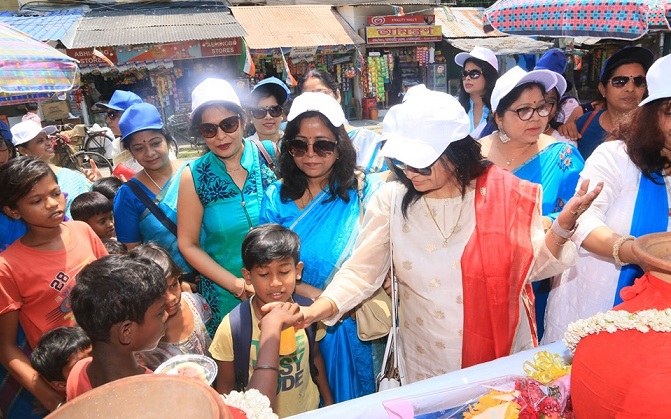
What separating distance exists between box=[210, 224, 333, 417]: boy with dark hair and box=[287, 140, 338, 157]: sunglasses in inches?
15.4

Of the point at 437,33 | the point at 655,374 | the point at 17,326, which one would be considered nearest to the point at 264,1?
the point at 437,33

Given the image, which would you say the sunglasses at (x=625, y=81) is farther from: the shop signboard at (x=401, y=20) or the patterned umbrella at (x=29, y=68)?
the shop signboard at (x=401, y=20)

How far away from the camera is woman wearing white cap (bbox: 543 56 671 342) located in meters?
1.62

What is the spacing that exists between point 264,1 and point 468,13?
7.52m

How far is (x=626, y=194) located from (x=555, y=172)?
521 mm

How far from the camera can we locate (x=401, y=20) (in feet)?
46.2

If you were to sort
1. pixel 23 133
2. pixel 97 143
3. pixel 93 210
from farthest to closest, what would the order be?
pixel 97 143, pixel 23 133, pixel 93 210

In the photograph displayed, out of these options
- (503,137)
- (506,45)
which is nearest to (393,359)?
(503,137)

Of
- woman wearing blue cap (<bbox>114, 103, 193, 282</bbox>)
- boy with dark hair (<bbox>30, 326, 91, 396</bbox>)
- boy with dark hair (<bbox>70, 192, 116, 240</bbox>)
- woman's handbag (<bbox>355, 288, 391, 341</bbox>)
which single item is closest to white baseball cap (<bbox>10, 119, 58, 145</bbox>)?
boy with dark hair (<bbox>70, 192, 116, 240</bbox>)

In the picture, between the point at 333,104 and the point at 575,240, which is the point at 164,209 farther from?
the point at 575,240

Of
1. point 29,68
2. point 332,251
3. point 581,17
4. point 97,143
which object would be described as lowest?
point 97,143

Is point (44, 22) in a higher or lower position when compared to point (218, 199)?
higher

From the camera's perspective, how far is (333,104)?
7.04ft

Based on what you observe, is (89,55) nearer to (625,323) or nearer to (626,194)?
(626,194)
